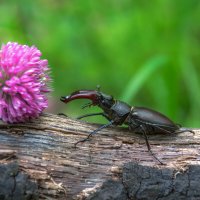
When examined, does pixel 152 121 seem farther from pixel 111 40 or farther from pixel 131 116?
pixel 111 40

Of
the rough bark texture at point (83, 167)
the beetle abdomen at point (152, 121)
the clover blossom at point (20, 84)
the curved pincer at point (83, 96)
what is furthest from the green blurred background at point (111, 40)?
the clover blossom at point (20, 84)

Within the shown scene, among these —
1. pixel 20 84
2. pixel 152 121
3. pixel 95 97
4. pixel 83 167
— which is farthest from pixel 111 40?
pixel 83 167

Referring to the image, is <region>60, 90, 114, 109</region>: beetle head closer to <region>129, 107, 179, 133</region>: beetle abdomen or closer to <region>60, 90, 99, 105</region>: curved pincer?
<region>60, 90, 99, 105</region>: curved pincer

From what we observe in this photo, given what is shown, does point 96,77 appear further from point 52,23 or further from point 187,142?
point 187,142

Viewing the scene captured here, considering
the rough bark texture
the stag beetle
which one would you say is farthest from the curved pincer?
the rough bark texture

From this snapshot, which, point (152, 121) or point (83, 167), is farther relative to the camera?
point (152, 121)

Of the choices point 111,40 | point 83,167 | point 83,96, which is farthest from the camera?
point 111,40
